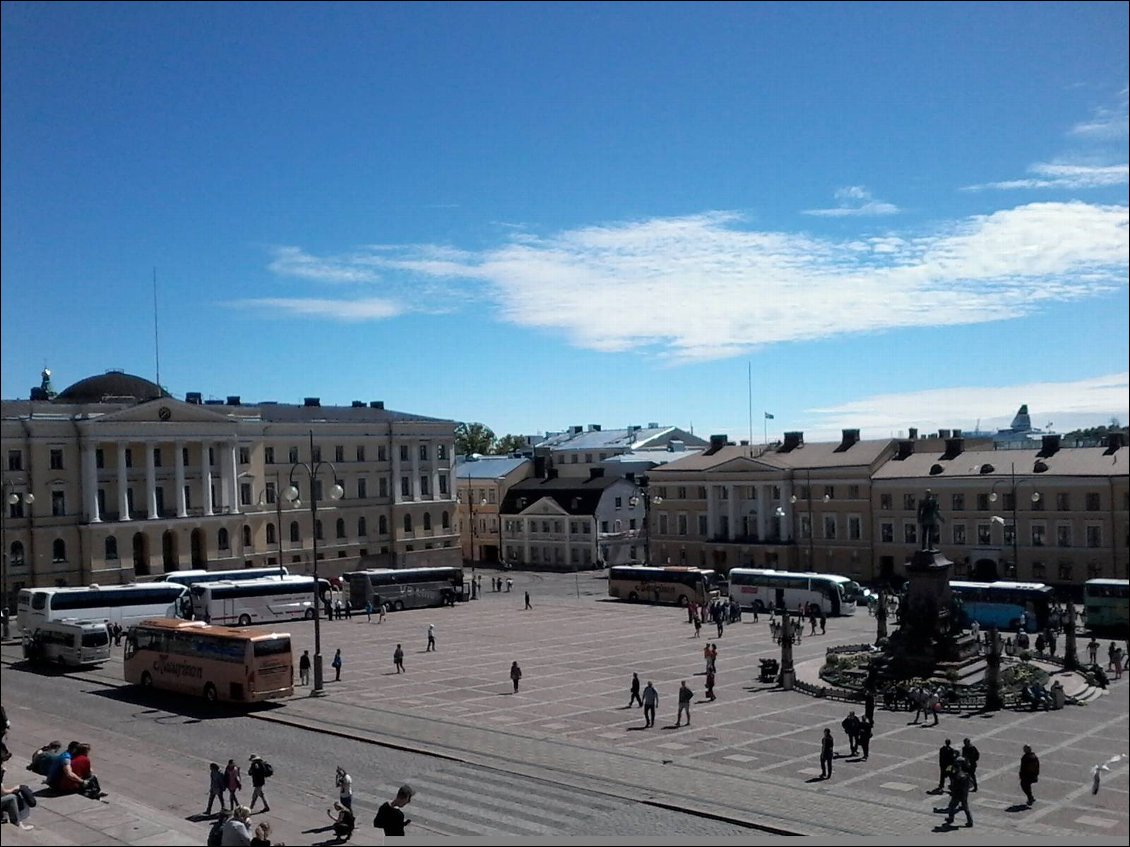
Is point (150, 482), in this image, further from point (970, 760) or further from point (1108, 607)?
point (970, 760)

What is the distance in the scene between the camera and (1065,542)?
208ft

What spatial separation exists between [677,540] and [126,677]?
52.3 m

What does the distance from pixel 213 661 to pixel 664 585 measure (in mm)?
34717

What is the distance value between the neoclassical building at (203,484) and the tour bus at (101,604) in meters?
8.35

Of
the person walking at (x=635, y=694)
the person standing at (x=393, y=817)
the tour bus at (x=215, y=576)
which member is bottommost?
the person walking at (x=635, y=694)

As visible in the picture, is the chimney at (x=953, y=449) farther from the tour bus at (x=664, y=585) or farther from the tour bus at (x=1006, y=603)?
the tour bus at (x=1006, y=603)

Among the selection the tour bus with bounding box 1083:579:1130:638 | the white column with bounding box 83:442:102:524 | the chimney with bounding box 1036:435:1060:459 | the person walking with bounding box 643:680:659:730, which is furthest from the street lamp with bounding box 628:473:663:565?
the person walking with bounding box 643:680:659:730

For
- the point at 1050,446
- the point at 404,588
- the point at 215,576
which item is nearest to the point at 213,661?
the point at 215,576

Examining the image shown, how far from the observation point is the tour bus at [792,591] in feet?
188

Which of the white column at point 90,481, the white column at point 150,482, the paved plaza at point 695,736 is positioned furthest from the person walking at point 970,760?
the white column at point 150,482

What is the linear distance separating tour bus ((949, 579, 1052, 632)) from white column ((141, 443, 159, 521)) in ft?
164

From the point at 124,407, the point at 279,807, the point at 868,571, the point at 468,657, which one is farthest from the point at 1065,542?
the point at 124,407

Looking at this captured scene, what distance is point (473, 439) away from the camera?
6344 inches

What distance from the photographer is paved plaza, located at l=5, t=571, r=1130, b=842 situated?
21.1 metres
